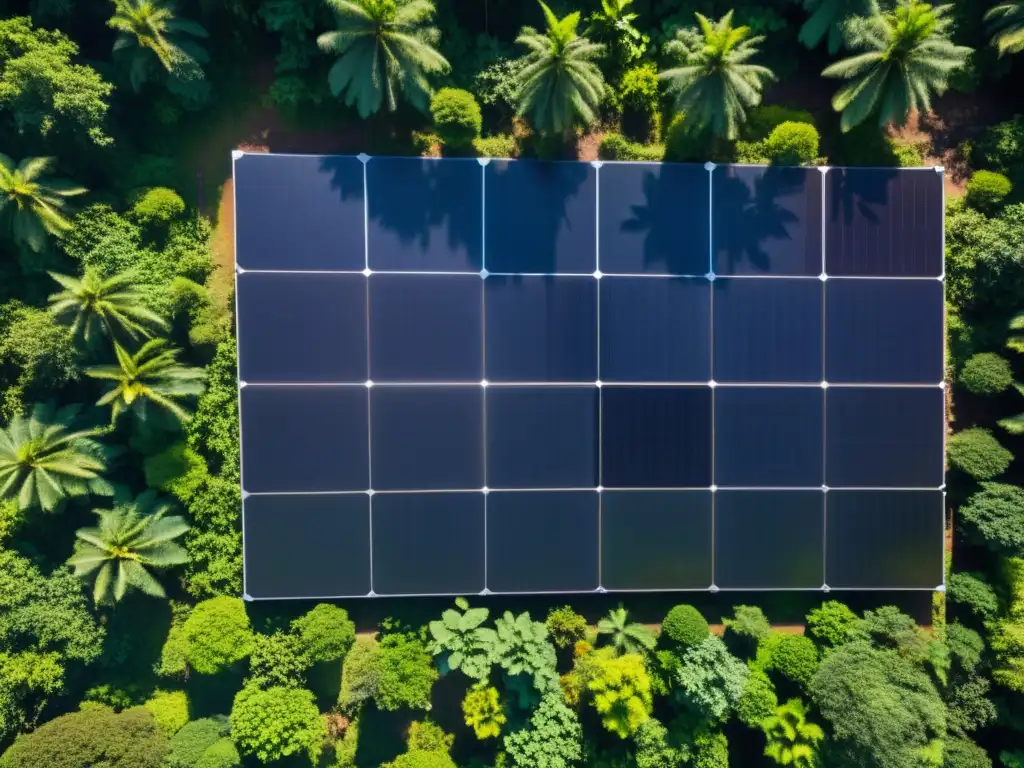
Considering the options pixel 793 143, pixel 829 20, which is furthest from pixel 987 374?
pixel 829 20

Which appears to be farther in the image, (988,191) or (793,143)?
(988,191)

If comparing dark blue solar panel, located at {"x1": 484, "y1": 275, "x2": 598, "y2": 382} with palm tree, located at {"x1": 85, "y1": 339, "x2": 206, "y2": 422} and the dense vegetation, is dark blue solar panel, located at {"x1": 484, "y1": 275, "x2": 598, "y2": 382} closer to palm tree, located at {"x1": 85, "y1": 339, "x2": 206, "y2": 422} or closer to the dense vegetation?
the dense vegetation

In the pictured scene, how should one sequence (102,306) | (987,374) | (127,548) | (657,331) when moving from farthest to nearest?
(987,374)
(657,331)
(127,548)
(102,306)

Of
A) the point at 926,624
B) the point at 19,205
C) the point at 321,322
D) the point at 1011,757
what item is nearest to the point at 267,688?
the point at 321,322

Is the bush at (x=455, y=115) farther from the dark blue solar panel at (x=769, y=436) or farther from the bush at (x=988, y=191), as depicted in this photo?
the bush at (x=988, y=191)

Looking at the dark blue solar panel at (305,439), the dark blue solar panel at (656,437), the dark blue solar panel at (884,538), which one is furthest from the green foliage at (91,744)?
the dark blue solar panel at (884,538)

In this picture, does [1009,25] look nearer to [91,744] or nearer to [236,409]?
[236,409]

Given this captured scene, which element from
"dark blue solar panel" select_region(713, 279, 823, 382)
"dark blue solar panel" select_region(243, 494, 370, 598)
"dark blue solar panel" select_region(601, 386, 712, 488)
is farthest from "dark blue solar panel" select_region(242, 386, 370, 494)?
"dark blue solar panel" select_region(713, 279, 823, 382)
